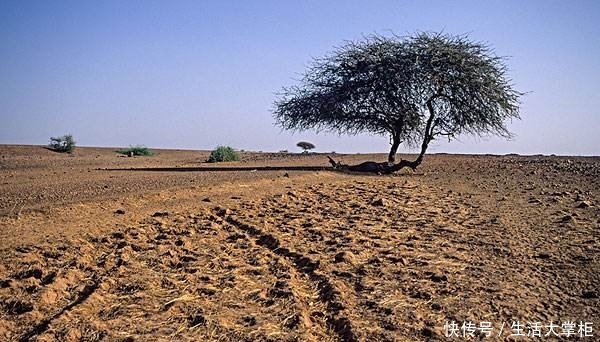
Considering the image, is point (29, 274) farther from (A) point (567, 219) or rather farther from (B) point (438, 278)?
(A) point (567, 219)

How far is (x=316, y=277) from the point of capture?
550cm

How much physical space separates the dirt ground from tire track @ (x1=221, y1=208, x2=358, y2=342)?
21mm

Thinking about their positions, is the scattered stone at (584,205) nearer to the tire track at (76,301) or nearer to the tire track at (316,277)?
the tire track at (316,277)

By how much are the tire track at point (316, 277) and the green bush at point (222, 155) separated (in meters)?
17.1

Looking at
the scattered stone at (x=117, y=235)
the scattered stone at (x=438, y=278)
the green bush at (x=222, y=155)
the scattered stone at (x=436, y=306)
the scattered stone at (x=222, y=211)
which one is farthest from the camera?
the green bush at (x=222, y=155)

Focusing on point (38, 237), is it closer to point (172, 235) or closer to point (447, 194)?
point (172, 235)

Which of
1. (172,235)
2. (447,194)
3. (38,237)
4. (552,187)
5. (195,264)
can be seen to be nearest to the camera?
(195,264)

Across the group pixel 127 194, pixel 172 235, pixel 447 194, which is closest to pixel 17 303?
pixel 172 235

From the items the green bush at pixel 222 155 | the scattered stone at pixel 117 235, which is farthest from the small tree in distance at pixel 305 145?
the scattered stone at pixel 117 235

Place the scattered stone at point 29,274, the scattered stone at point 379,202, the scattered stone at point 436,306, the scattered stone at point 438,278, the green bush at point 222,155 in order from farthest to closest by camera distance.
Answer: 1. the green bush at point 222,155
2. the scattered stone at point 379,202
3. the scattered stone at point 29,274
4. the scattered stone at point 438,278
5. the scattered stone at point 436,306

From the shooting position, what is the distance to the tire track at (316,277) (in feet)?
14.0

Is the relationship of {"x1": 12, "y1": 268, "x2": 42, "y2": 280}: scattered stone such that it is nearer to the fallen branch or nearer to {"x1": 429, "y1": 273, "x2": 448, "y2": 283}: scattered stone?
{"x1": 429, "y1": 273, "x2": 448, "y2": 283}: scattered stone

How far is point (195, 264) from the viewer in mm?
5973

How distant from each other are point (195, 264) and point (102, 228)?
2.06 m
